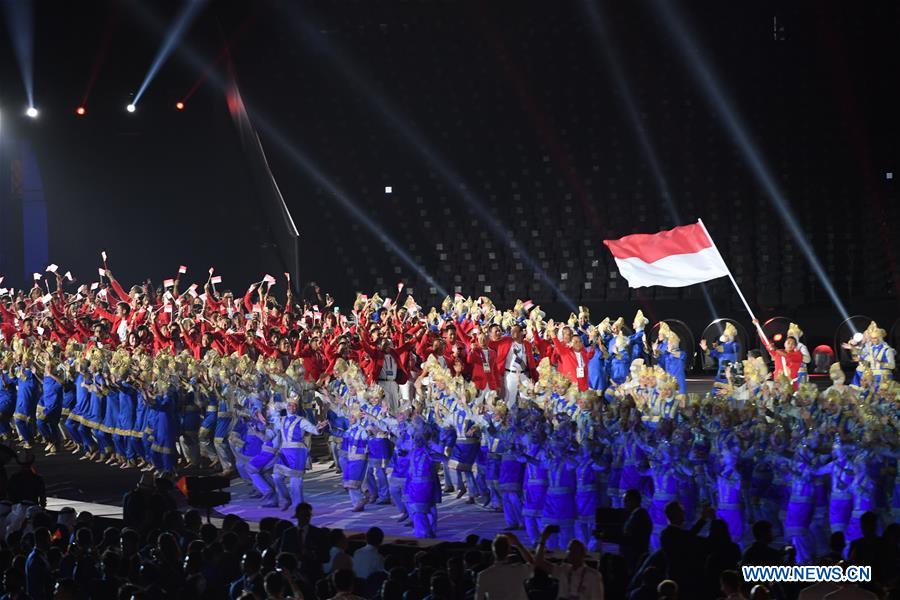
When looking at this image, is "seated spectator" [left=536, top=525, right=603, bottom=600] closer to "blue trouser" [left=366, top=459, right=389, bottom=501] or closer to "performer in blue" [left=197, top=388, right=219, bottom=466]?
"blue trouser" [left=366, top=459, right=389, bottom=501]

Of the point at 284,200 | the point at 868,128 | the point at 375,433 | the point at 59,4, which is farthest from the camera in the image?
the point at 284,200

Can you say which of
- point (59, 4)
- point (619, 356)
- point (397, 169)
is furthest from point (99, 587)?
point (397, 169)

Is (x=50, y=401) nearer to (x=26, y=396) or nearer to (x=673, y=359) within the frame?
(x=26, y=396)

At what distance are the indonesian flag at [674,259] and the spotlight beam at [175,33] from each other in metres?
10.8

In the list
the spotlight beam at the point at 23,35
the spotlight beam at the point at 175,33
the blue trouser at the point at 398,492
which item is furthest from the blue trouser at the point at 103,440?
the spotlight beam at the point at 175,33

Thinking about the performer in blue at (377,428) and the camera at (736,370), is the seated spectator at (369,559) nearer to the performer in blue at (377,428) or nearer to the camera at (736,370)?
the performer in blue at (377,428)

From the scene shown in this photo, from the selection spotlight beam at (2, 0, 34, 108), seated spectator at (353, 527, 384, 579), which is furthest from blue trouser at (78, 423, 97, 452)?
spotlight beam at (2, 0, 34, 108)

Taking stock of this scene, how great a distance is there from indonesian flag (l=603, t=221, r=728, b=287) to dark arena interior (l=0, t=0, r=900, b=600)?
0.17ft

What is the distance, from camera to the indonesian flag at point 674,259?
1816 centimetres

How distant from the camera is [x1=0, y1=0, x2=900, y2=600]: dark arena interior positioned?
462 inches

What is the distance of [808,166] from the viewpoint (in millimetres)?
27328

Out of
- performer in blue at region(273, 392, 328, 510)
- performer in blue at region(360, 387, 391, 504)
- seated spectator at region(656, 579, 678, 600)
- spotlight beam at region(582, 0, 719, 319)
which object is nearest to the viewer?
seated spectator at region(656, 579, 678, 600)

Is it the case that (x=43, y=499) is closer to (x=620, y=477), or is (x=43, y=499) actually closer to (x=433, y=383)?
(x=433, y=383)

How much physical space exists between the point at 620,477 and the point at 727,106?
18.1 metres
